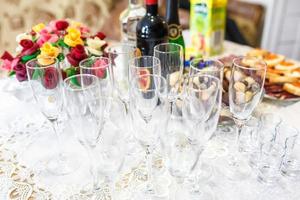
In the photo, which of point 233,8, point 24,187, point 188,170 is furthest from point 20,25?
point 188,170

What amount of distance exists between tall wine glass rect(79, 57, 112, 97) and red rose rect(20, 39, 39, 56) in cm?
20

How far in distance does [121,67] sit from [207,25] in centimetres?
56

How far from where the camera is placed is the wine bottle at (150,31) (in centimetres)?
97

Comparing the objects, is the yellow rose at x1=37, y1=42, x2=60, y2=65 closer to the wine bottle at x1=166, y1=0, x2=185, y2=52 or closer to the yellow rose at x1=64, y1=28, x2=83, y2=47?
the yellow rose at x1=64, y1=28, x2=83, y2=47

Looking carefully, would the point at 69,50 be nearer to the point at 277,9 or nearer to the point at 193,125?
the point at 193,125

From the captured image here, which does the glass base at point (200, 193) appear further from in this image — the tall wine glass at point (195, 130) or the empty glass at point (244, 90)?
the empty glass at point (244, 90)

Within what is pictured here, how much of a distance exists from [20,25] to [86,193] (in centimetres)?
187

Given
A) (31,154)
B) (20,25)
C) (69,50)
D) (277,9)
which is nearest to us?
(31,154)

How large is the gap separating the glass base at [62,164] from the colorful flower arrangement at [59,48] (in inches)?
9.4

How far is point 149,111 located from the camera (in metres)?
0.76

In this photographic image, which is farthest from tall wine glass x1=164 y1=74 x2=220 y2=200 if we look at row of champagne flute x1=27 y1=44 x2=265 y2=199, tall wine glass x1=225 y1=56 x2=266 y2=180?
tall wine glass x1=225 y1=56 x2=266 y2=180

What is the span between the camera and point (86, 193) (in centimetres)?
71

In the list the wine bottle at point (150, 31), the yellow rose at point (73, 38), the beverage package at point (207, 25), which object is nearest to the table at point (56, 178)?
the yellow rose at point (73, 38)

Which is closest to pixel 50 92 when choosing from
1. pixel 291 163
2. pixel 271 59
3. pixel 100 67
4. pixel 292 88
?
pixel 100 67
